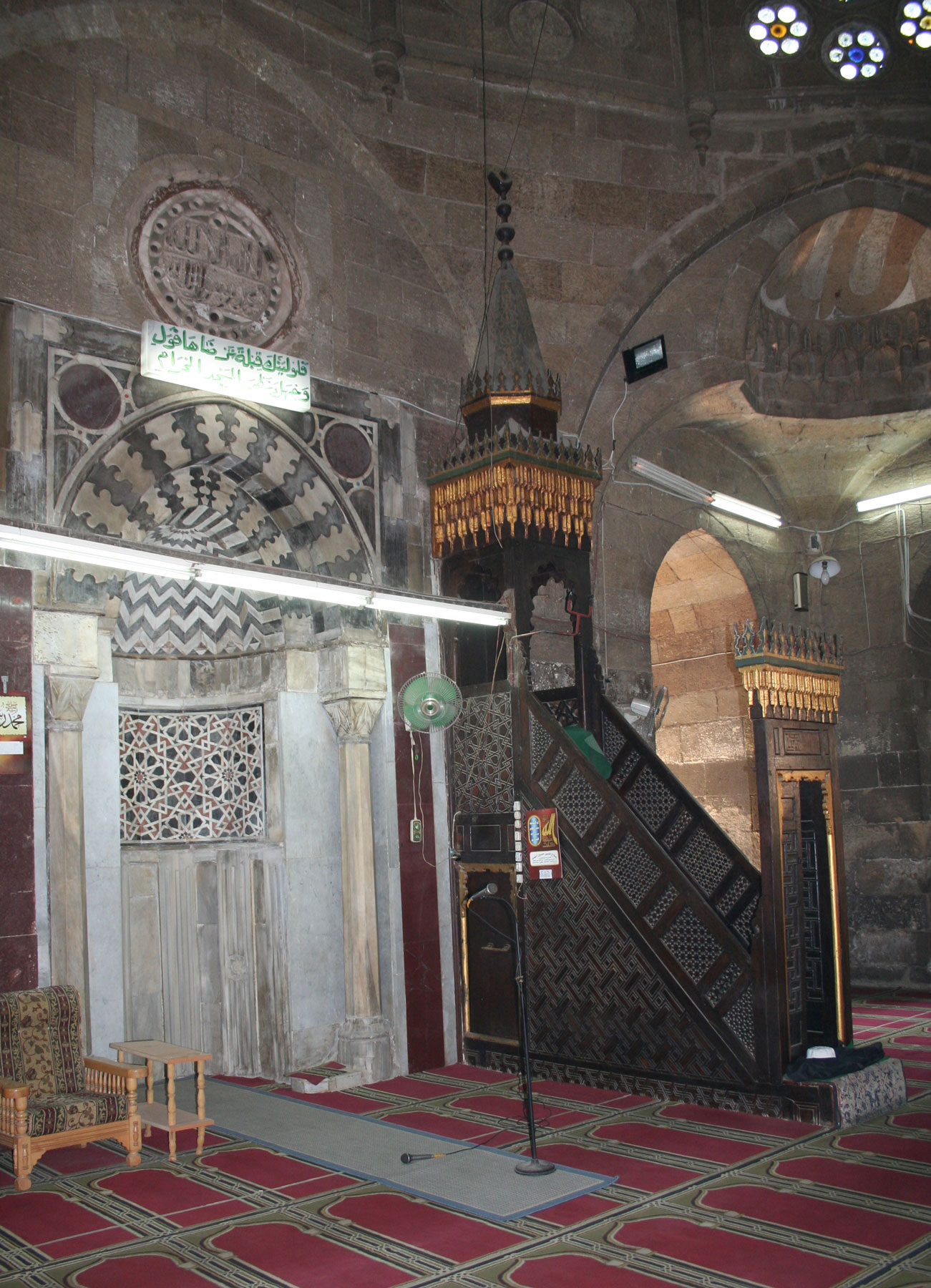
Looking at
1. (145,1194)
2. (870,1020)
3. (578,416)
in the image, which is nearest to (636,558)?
(578,416)

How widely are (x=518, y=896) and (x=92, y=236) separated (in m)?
3.94

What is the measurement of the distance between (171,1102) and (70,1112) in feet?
Result: 1.42

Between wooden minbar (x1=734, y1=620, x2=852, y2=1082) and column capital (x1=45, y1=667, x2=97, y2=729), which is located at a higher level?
column capital (x1=45, y1=667, x2=97, y2=729)

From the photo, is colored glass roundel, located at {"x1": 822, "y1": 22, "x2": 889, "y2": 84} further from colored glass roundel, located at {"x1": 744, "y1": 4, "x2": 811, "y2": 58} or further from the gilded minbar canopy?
the gilded minbar canopy

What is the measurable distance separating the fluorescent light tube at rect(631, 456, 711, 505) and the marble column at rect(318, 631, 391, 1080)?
2774mm

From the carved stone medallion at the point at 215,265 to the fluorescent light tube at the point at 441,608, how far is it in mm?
1755

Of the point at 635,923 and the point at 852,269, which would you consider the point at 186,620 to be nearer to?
the point at 635,923

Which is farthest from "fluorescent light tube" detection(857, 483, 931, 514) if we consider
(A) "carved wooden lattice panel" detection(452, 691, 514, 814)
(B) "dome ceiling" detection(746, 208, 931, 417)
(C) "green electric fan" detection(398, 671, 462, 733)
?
(C) "green electric fan" detection(398, 671, 462, 733)

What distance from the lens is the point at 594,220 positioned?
7863mm

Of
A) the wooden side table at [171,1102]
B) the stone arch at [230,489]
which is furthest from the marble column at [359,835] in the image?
the wooden side table at [171,1102]

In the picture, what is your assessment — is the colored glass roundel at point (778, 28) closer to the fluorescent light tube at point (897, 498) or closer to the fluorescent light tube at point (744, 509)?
the fluorescent light tube at point (744, 509)

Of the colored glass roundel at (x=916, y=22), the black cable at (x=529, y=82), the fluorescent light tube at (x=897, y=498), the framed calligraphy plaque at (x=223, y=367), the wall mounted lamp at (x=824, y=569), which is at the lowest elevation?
the wall mounted lamp at (x=824, y=569)

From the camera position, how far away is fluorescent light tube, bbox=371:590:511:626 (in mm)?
5762

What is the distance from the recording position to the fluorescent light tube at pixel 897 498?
8.83m
